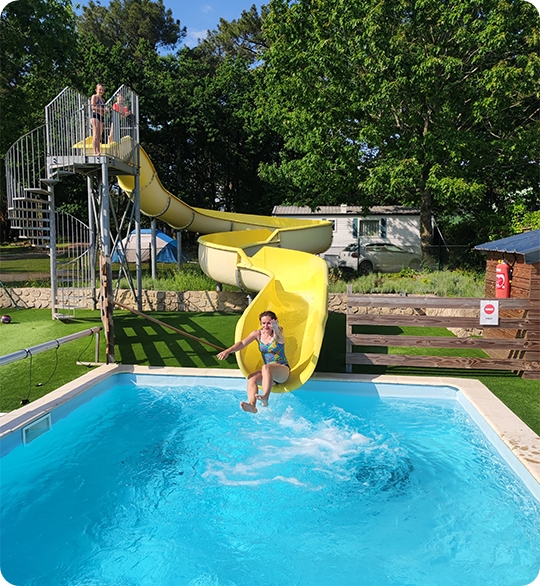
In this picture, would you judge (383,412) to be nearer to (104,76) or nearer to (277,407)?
(277,407)

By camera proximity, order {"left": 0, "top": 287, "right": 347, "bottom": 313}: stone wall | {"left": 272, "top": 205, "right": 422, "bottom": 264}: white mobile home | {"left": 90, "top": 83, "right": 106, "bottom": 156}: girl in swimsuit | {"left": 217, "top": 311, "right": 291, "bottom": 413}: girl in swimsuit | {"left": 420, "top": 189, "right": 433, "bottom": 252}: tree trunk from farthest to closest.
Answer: {"left": 272, "top": 205, "right": 422, "bottom": 264}: white mobile home → {"left": 420, "top": 189, "right": 433, "bottom": 252}: tree trunk → {"left": 0, "top": 287, "right": 347, "bottom": 313}: stone wall → {"left": 90, "top": 83, "right": 106, "bottom": 156}: girl in swimsuit → {"left": 217, "top": 311, "right": 291, "bottom": 413}: girl in swimsuit

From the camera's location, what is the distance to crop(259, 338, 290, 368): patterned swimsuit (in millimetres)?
6254

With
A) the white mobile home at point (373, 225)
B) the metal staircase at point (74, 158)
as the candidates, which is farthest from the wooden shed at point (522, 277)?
the white mobile home at point (373, 225)

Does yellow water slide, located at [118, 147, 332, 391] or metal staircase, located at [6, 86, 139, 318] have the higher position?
metal staircase, located at [6, 86, 139, 318]

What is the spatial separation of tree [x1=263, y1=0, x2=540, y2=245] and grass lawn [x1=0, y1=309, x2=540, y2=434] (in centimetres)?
650

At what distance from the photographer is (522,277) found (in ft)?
25.5

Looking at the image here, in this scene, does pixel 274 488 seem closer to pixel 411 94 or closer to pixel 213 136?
pixel 411 94

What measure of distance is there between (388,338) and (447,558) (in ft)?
12.9

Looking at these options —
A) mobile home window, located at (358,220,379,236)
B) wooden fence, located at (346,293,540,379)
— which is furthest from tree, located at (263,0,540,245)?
wooden fence, located at (346,293,540,379)

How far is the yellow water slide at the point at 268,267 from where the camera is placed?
6922 mm

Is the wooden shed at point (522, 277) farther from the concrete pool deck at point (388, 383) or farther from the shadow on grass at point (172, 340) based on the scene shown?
the shadow on grass at point (172, 340)

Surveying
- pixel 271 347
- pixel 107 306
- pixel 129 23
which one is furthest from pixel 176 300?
pixel 129 23

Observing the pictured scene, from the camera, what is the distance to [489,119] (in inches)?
591

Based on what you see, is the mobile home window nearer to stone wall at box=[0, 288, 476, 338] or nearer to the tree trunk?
the tree trunk
